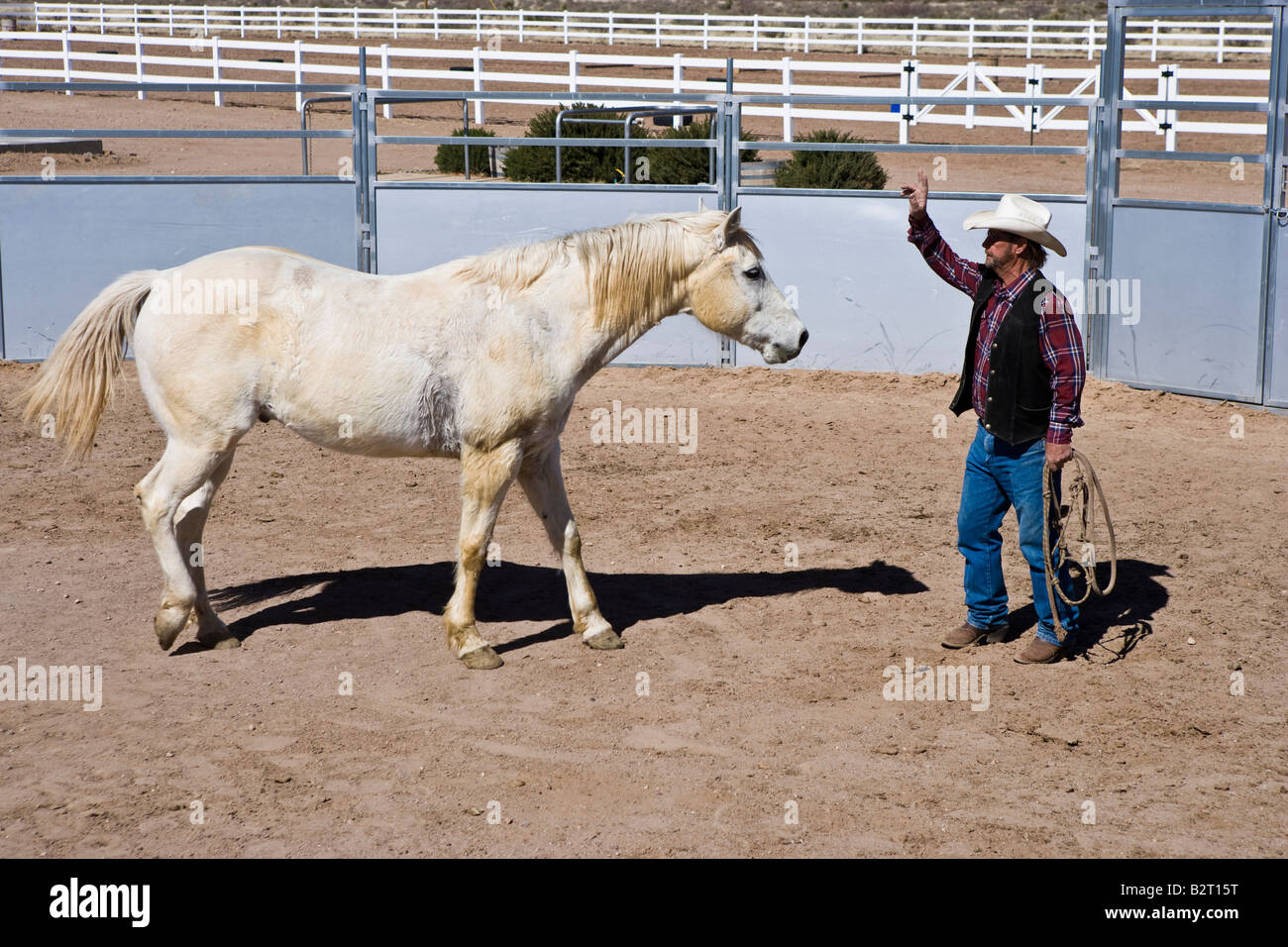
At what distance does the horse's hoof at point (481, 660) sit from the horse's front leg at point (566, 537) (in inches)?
18.3

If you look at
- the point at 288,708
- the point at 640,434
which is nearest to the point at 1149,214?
the point at 640,434

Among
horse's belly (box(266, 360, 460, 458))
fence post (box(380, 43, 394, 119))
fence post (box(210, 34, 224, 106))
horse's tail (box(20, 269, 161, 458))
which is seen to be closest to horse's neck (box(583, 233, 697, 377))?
horse's belly (box(266, 360, 460, 458))

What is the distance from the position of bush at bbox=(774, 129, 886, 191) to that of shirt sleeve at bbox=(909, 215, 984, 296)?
918 centimetres

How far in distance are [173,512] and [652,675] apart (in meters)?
2.10

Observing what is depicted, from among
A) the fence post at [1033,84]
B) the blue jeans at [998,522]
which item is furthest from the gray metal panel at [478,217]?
the fence post at [1033,84]

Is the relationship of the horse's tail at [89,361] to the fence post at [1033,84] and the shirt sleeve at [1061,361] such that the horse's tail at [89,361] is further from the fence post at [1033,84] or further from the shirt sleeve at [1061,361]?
the fence post at [1033,84]

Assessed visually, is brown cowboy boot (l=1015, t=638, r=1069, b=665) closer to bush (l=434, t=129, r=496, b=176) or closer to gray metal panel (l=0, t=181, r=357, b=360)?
gray metal panel (l=0, t=181, r=357, b=360)

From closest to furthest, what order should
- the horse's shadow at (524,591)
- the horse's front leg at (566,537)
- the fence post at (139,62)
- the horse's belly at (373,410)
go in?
the horse's belly at (373,410), the horse's front leg at (566,537), the horse's shadow at (524,591), the fence post at (139,62)

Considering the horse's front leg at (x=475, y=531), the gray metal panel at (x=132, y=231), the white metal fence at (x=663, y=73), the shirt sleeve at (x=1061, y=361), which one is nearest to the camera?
the shirt sleeve at (x=1061, y=361)

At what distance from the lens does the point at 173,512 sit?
5254 millimetres

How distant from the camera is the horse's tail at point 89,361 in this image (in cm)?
534

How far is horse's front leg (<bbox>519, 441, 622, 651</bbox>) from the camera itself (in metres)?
5.57

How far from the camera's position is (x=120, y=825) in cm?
397

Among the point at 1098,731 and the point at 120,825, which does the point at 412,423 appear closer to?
the point at 120,825
